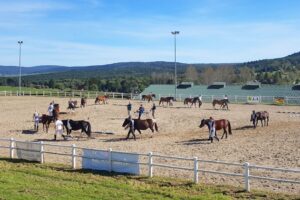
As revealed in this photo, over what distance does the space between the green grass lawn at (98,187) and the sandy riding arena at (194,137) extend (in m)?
1.16

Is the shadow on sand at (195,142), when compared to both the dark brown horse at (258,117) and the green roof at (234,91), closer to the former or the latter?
the dark brown horse at (258,117)

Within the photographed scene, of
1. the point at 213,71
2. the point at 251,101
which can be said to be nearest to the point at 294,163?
the point at 251,101

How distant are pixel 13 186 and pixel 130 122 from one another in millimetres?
11827

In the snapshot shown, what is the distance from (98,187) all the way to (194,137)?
1228cm

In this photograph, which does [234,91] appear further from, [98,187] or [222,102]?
[98,187]

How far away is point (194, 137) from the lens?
89.8 feet

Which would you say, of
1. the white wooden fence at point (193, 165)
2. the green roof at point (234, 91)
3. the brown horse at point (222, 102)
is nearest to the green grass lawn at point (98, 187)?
the white wooden fence at point (193, 165)

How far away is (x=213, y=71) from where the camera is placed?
459ft

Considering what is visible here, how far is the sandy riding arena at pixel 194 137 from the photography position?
1936cm

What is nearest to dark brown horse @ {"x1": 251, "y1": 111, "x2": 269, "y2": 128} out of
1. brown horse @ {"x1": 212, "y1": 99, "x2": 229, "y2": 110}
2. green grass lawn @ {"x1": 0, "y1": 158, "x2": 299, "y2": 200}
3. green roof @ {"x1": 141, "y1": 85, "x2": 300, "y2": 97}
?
brown horse @ {"x1": 212, "y1": 99, "x2": 229, "y2": 110}

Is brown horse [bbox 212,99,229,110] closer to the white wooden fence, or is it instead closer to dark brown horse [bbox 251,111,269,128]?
dark brown horse [bbox 251,111,269,128]

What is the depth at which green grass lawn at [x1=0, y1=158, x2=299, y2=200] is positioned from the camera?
14461 millimetres

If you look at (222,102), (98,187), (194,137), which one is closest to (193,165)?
(98,187)

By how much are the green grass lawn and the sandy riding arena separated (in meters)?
1.16
